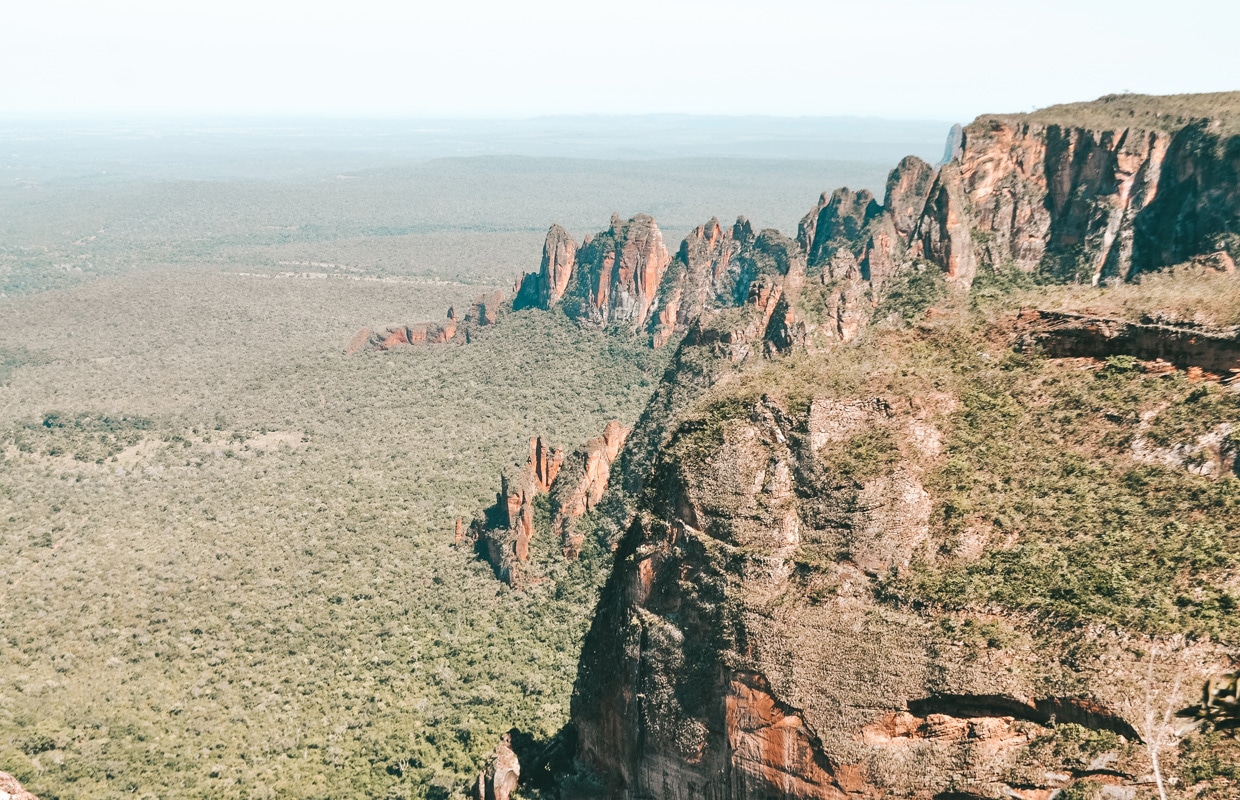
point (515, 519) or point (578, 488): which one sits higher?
point (578, 488)

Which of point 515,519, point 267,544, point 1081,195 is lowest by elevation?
point 267,544

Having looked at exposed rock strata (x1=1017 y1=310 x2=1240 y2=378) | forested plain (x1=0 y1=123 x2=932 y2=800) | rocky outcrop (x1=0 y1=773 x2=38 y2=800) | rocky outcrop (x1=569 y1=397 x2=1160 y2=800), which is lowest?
forested plain (x1=0 y1=123 x2=932 y2=800)

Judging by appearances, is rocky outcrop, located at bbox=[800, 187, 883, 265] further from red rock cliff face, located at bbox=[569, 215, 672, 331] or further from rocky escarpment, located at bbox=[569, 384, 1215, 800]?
rocky escarpment, located at bbox=[569, 384, 1215, 800]

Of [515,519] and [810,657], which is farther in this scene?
[515,519]

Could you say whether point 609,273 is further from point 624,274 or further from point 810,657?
point 810,657

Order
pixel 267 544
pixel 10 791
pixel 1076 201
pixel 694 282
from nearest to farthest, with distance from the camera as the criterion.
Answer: pixel 10 791 < pixel 1076 201 < pixel 267 544 < pixel 694 282

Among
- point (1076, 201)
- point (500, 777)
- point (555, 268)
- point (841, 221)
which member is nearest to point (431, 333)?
point (555, 268)

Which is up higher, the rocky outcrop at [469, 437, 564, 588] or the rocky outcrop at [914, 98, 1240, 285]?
the rocky outcrop at [914, 98, 1240, 285]

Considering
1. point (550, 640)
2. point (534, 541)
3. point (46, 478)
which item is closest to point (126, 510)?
point (46, 478)

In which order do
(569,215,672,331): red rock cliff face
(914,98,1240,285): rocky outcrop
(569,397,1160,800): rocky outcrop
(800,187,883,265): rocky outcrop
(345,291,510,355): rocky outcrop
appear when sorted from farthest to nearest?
(345,291,510,355): rocky outcrop < (569,215,672,331): red rock cliff face < (800,187,883,265): rocky outcrop < (914,98,1240,285): rocky outcrop < (569,397,1160,800): rocky outcrop

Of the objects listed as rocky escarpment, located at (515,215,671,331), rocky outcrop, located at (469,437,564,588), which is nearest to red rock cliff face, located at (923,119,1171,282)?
rocky outcrop, located at (469,437,564,588)

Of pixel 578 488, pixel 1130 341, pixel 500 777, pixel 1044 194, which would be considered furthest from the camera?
pixel 1044 194

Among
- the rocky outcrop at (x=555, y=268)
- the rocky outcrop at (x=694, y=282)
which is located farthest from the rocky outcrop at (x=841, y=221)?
the rocky outcrop at (x=555, y=268)

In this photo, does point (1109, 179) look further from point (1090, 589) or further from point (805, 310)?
point (1090, 589)
